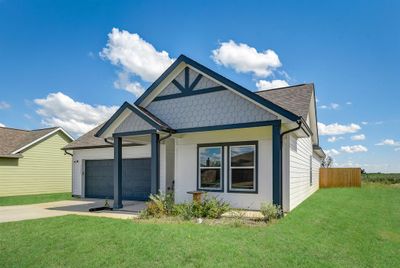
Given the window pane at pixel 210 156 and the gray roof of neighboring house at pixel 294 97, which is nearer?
the window pane at pixel 210 156

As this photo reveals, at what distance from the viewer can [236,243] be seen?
5.95 metres

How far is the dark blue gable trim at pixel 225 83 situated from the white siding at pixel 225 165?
5.17 feet

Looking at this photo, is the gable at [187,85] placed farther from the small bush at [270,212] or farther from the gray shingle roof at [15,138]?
the gray shingle roof at [15,138]

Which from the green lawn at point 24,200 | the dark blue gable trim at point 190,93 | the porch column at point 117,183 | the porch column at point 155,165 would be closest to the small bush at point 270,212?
the porch column at point 155,165

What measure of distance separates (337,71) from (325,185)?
49.0 feet

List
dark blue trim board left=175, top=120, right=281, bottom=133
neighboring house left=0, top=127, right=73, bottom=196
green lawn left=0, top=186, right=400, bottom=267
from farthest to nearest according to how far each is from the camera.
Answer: neighboring house left=0, top=127, right=73, bottom=196
dark blue trim board left=175, top=120, right=281, bottom=133
green lawn left=0, top=186, right=400, bottom=267

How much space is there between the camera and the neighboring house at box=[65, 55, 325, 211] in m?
9.75

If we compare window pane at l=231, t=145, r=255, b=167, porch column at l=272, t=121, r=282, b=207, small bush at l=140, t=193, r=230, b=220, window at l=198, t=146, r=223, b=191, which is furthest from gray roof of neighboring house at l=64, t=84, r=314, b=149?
small bush at l=140, t=193, r=230, b=220

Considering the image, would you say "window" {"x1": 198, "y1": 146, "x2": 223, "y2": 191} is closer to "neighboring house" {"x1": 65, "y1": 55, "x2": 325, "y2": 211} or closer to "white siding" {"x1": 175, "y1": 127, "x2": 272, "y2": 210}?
"neighboring house" {"x1": 65, "y1": 55, "x2": 325, "y2": 211}

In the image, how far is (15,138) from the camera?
22.0m

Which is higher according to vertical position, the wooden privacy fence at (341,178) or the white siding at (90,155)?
the white siding at (90,155)

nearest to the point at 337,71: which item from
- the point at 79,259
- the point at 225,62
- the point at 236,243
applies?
the point at 225,62

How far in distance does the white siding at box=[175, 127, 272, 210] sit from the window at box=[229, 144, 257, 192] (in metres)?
0.20

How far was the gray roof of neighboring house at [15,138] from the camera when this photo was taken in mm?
19422
